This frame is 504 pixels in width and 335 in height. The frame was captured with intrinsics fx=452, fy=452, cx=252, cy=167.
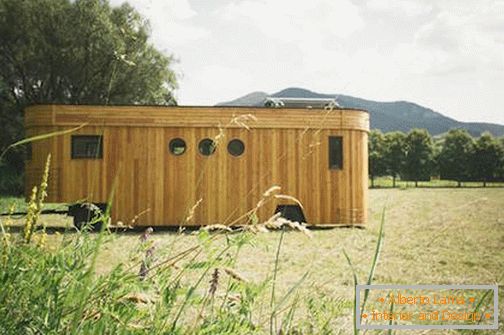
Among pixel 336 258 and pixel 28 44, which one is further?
pixel 28 44

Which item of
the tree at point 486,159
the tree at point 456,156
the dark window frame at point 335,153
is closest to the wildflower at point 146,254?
the dark window frame at point 335,153

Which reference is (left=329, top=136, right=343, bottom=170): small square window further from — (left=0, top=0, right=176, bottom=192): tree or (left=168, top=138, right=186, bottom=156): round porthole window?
(left=0, top=0, right=176, bottom=192): tree

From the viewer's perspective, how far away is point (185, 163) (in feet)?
34.7

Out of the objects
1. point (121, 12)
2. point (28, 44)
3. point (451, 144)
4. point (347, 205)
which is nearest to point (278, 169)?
point (347, 205)

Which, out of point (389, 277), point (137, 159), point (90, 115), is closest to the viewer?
point (389, 277)

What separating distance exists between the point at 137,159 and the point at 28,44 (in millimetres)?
17356

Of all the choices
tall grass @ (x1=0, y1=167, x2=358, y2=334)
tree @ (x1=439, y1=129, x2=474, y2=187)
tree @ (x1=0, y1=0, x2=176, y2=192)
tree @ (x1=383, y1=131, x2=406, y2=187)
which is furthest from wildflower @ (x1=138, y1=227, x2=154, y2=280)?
tree @ (x1=439, y1=129, x2=474, y2=187)

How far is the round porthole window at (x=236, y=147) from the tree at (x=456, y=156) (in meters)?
56.2

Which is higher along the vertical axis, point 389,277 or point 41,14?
point 41,14

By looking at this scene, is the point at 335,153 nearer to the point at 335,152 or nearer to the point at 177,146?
the point at 335,152

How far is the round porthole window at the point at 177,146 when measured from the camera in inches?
418

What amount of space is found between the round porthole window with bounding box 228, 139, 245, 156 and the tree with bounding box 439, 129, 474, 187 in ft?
184

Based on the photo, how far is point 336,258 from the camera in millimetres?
6855

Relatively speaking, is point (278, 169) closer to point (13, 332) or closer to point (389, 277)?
point (389, 277)
